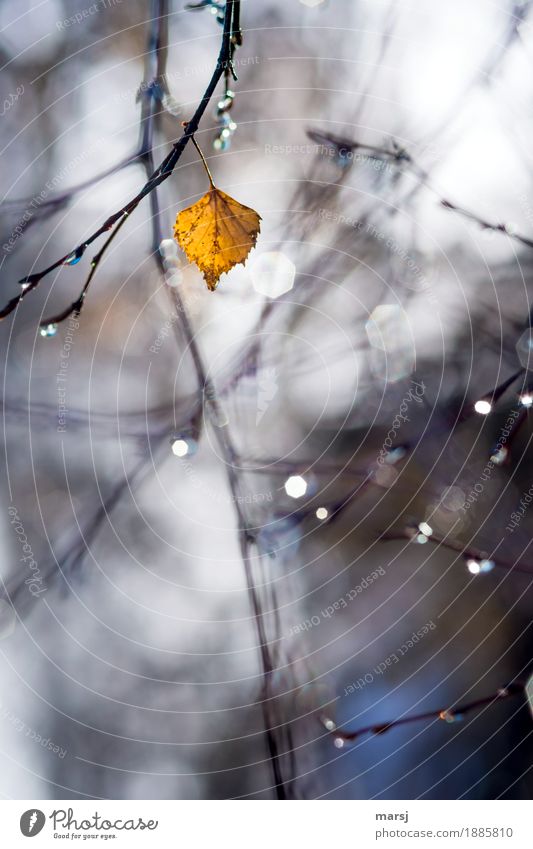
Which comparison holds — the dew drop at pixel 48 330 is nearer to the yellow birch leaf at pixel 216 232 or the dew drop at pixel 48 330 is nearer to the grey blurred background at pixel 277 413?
the grey blurred background at pixel 277 413

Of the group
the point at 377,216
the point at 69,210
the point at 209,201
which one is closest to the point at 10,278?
the point at 69,210

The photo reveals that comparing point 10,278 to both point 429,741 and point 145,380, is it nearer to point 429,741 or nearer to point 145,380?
point 145,380
